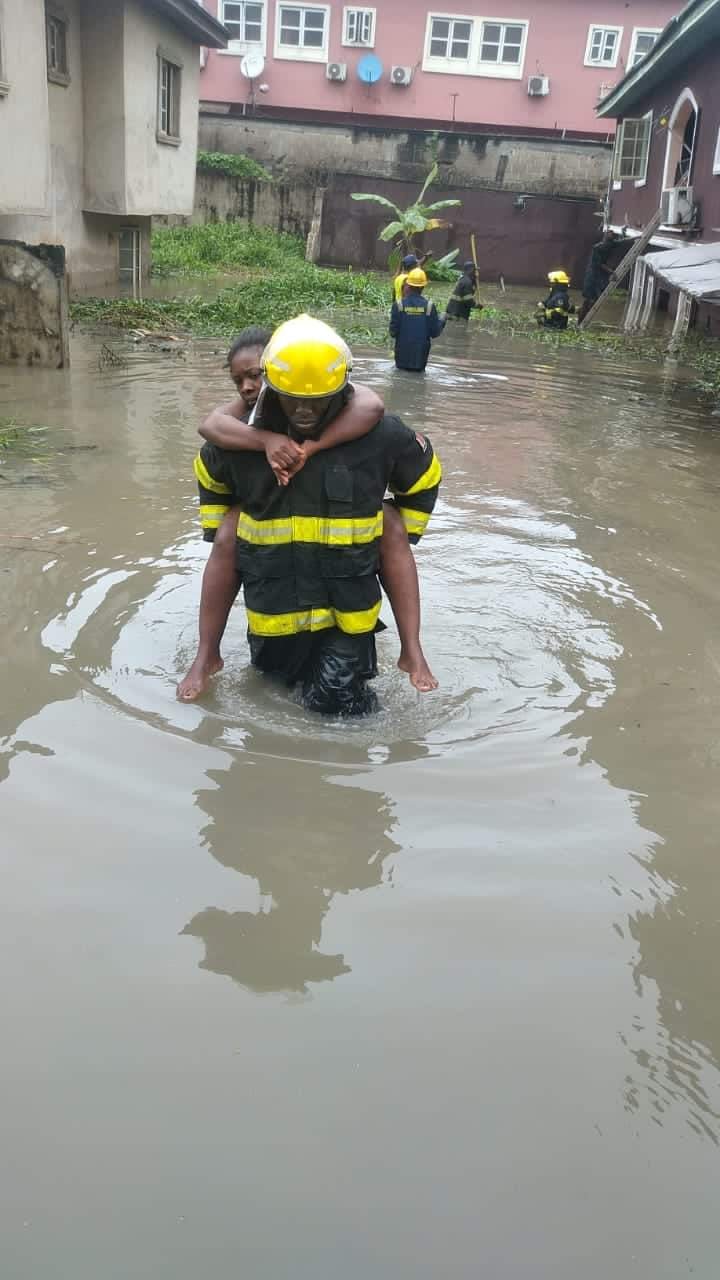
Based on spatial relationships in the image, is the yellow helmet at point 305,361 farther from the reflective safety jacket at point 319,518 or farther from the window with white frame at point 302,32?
the window with white frame at point 302,32

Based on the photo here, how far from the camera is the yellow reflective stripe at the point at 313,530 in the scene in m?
3.53

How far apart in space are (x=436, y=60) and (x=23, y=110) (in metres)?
22.7

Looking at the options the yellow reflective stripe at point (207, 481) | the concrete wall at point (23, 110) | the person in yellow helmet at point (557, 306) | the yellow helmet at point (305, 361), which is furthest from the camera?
the person in yellow helmet at point (557, 306)

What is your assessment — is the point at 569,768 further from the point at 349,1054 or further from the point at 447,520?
the point at 447,520

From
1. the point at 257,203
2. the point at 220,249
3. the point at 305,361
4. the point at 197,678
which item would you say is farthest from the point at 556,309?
the point at 305,361

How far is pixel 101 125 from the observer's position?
1534 centimetres

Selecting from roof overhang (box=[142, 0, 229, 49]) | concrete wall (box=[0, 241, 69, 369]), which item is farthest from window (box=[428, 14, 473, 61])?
concrete wall (box=[0, 241, 69, 369])

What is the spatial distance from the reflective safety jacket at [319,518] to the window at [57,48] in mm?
13136

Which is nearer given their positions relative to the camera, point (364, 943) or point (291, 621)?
point (364, 943)

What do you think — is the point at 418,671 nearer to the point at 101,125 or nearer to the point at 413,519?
the point at 413,519

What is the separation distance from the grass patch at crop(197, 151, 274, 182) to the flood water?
23.4 meters

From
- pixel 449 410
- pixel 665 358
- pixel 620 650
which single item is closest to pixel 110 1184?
pixel 620 650

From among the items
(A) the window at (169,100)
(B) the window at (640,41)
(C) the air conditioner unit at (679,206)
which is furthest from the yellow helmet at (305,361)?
(B) the window at (640,41)

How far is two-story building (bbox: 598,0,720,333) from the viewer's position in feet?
45.1
